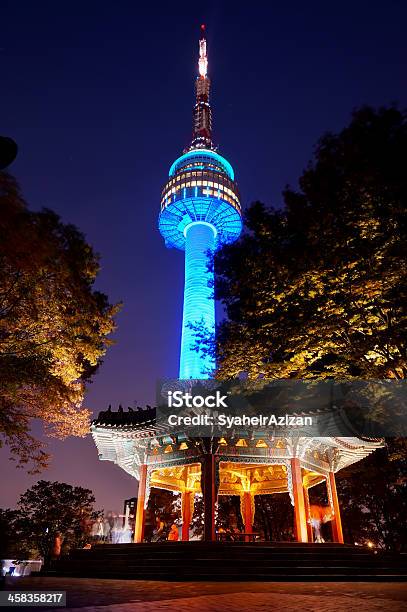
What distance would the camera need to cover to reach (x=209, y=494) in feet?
57.5

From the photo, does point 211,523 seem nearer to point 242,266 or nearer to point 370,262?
A: point 242,266

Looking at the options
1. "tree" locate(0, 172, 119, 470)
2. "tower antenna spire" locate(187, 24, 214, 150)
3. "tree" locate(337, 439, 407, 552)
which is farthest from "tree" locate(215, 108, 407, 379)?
"tower antenna spire" locate(187, 24, 214, 150)

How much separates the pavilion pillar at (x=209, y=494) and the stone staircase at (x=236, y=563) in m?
1.42

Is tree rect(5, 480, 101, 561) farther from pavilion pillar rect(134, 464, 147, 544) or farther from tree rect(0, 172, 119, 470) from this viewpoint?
tree rect(0, 172, 119, 470)

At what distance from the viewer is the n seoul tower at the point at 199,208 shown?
41.4m

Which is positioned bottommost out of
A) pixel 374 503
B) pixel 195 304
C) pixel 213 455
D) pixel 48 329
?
pixel 374 503

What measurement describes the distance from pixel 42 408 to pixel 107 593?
6.97 metres

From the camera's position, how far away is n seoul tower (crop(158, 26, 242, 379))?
4144 centimetres

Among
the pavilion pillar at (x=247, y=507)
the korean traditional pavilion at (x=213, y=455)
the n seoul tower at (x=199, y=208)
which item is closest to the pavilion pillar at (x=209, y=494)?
the korean traditional pavilion at (x=213, y=455)

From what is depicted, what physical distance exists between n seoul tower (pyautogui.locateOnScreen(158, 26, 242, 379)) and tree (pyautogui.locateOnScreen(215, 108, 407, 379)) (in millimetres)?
26433

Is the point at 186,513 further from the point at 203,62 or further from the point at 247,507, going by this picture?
the point at 203,62

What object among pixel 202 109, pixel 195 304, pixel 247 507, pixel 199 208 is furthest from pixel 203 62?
pixel 247 507

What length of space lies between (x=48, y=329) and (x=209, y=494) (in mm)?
9623

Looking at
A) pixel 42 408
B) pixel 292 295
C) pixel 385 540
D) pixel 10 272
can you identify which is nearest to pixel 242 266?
pixel 292 295
